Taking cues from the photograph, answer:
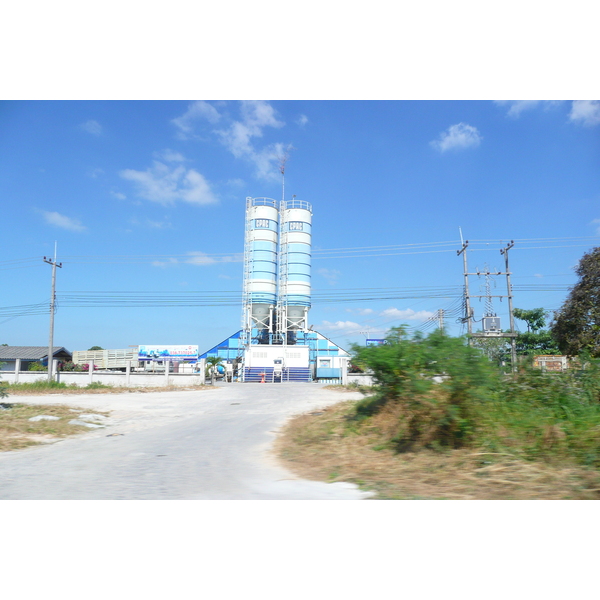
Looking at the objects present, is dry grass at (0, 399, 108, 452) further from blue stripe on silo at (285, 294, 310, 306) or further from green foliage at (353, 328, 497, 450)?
blue stripe on silo at (285, 294, 310, 306)

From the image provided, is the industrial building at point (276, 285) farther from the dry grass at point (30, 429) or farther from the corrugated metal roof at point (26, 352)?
the dry grass at point (30, 429)

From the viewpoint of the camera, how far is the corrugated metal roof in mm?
41081

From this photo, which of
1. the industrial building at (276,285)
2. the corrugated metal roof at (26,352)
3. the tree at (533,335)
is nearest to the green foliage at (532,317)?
the tree at (533,335)

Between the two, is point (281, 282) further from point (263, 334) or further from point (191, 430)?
point (191, 430)

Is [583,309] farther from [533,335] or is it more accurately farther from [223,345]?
[223,345]

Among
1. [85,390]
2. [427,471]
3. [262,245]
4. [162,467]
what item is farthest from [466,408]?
[262,245]

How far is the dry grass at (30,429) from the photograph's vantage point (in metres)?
8.16

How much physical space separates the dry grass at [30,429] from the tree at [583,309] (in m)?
22.2

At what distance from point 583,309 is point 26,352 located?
152ft

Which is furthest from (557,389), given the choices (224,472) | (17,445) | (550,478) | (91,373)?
(91,373)

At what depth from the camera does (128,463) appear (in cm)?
642

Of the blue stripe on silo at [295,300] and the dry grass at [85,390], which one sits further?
the blue stripe on silo at [295,300]

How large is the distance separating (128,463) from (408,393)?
4234 millimetres

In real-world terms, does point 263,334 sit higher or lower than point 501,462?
higher
